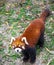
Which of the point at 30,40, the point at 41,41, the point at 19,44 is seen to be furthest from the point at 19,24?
the point at 19,44

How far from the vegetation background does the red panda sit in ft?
0.75

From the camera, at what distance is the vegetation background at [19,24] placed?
6.53m

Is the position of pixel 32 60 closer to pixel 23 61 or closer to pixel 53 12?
pixel 23 61

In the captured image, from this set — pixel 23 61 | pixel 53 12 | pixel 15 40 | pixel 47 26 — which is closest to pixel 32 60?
pixel 23 61

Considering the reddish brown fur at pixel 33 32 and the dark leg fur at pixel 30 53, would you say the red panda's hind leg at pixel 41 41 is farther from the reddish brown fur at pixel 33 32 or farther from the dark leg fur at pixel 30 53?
the dark leg fur at pixel 30 53

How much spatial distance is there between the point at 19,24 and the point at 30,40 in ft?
4.99

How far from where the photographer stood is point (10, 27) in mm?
7633

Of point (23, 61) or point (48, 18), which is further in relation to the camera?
point (48, 18)

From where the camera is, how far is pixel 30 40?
20.5 ft

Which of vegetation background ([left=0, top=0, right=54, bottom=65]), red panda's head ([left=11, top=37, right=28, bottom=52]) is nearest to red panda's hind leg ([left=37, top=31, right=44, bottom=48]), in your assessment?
vegetation background ([left=0, top=0, right=54, bottom=65])

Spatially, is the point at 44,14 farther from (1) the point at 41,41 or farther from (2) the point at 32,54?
(2) the point at 32,54

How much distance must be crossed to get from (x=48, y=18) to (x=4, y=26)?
1.20 meters

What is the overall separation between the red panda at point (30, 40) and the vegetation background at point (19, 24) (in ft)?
0.75

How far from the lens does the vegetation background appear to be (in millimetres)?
6531
